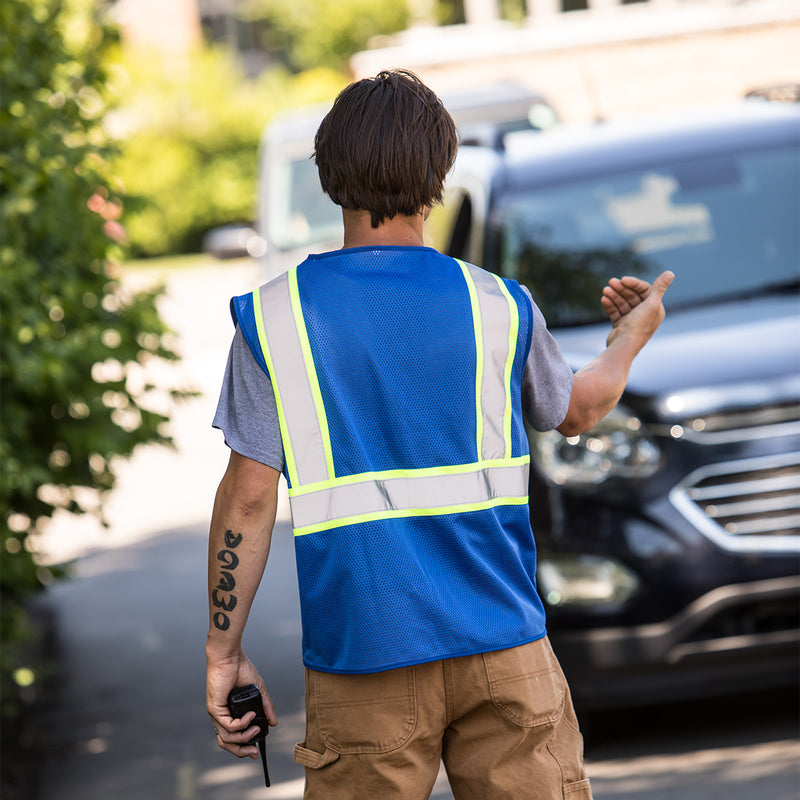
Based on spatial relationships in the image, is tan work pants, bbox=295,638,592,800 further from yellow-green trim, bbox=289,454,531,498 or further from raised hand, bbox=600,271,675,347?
raised hand, bbox=600,271,675,347

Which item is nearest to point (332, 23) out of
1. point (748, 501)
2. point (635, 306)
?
point (748, 501)

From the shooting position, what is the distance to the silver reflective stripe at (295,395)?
2381 millimetres

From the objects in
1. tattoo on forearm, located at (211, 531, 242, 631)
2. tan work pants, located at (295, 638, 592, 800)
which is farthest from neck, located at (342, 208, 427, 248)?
tan work pants, located at (295, 638, 592, 800)

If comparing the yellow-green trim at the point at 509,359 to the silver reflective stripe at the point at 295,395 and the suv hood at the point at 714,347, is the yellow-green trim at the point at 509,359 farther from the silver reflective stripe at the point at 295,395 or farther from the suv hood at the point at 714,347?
the suv hood at the point at 714,347

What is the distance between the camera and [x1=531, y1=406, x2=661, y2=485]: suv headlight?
4336mm

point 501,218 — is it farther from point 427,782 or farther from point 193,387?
point 427,782

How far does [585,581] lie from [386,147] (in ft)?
7.66

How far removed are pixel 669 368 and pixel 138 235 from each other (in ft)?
8.29

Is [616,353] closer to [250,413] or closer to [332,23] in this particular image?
[250,413]

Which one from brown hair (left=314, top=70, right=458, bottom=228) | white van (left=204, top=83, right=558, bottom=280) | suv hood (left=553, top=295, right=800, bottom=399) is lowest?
white van (left=204, top=83, right=558, bottom=280)

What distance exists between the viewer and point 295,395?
2389 millimetres

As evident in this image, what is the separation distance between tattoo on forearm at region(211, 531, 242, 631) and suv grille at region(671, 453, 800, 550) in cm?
217

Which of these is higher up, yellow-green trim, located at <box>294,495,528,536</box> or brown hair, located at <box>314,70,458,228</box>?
brown hair, located at <box>314,70,458,228</box>

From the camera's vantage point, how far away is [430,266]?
2.40 m
